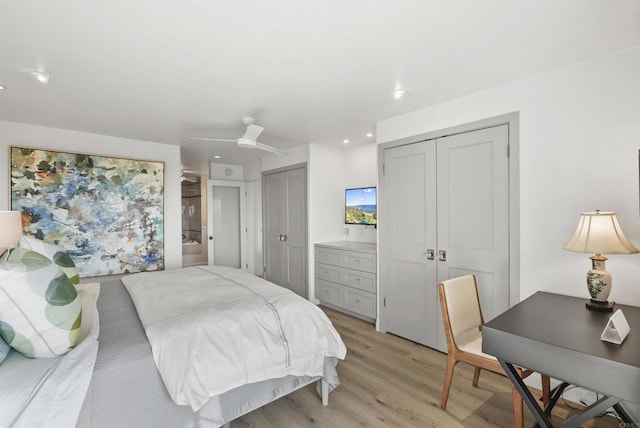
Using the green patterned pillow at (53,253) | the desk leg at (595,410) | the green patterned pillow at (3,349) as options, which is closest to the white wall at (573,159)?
the desk leg at (595,410)

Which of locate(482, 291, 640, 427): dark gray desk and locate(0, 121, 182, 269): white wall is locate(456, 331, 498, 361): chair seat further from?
locate(0, 121, 182, 269): white wall

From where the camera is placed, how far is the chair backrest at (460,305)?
1.97 metres

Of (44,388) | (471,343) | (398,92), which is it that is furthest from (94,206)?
(471,343)

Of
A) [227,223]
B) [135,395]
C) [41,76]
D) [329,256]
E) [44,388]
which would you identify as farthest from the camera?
[227,223]

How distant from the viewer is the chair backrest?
1973mm

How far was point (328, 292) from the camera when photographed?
4.09 metres

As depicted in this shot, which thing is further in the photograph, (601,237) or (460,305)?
(460,305)

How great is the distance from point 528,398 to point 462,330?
22.3 inches

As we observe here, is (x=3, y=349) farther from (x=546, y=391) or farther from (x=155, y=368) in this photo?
(x=546, y=391)

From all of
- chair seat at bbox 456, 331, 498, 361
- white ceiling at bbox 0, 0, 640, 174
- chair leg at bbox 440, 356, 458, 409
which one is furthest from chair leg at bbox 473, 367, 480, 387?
white ceiling at bbox 0, 0, 640, 174

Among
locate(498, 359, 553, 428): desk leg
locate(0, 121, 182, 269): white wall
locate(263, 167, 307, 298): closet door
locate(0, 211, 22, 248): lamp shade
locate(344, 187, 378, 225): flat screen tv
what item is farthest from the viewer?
locate(263, 167, 307, 298): closet door

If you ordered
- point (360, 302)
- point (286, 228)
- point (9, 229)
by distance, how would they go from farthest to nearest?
1. point (286, 228)
2. point (360, 302)
3. point (9, 229)

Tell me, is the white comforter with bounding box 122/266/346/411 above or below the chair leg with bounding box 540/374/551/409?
above

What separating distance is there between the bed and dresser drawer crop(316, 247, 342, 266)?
168 centimetres
